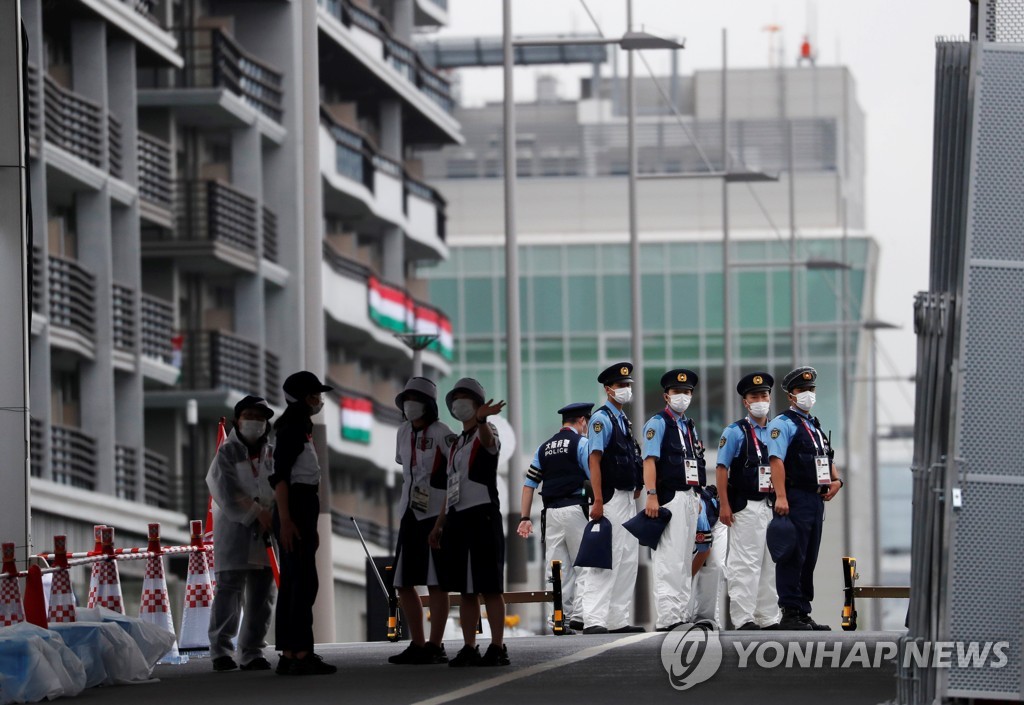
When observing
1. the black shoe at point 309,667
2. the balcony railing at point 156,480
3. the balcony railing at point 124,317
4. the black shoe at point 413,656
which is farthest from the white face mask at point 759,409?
the balcony railing at point 156,480

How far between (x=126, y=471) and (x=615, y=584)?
30.6m

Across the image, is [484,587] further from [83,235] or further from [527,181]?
[527,181]

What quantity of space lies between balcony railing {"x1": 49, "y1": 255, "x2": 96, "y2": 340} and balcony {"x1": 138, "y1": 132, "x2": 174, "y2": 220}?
369cm

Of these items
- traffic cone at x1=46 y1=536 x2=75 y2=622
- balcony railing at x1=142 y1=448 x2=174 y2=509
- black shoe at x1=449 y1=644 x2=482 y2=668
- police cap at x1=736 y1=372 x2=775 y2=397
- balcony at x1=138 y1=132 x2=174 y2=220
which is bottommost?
balcony railing at x1=142 y1=448 x2=174 y2=509

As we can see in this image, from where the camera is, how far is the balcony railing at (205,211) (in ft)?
176

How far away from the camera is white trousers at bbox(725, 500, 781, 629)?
20094mm

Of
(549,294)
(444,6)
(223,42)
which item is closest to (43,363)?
(223,42)

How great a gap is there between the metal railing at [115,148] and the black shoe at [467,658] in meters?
34.0

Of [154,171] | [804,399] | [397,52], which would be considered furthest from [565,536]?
[397,52]

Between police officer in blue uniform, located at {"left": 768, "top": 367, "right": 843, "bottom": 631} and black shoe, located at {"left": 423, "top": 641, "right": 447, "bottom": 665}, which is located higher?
police officer in blue uniform, located at {"left": 768, "top": 367, "right": 843, "bottom": 631}

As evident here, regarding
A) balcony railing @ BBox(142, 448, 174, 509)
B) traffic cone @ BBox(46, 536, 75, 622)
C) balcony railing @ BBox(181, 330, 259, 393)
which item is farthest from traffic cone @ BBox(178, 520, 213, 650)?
balcony railing @ BBox(181, 330, 259, 393)

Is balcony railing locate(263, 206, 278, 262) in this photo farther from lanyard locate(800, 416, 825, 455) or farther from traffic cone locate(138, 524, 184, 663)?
lanyard locate(800, 416, 825, 455)

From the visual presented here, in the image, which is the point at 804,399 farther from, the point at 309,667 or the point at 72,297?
the point at 72,297

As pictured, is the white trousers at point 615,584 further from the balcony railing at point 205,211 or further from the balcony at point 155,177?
the balcony railing at point 205,211
